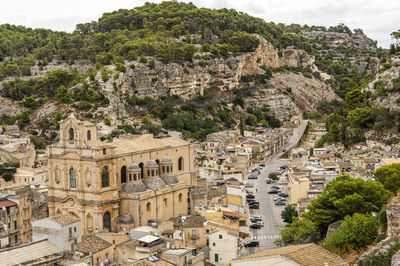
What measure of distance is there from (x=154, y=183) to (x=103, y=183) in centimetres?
445

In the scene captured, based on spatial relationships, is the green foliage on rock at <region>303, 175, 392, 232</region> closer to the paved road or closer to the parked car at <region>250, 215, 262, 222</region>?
the paved road

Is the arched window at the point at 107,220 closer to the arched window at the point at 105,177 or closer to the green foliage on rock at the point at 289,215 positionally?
the arched window at the point at 105,177

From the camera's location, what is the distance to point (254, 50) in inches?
5133

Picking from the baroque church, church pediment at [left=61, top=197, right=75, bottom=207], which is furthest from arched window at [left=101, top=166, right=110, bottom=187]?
church pediment at [left=61, top=197, right=75, bottom=207]

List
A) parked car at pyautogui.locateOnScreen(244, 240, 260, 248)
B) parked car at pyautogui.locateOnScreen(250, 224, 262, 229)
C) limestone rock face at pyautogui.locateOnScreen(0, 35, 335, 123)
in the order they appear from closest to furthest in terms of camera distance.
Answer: parked car at pyautogui.locateOnScreen(244, 240, 260, 248) < parked car at pyautogui.locateOnScreen(250, 224, 262, 229) < limestone rock face at pyautogui.locateOnScreen(0, 35, 335, 123)

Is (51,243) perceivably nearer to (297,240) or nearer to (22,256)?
(22,256)

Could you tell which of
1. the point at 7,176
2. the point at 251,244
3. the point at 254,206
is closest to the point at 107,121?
the point at 7,176

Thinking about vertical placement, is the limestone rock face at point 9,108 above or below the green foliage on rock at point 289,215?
above

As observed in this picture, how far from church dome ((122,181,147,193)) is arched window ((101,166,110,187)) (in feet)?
5.22

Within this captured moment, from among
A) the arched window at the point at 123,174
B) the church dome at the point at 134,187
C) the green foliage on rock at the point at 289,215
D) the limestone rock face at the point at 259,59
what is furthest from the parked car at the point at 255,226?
the limestone rock face at the point at 259,59

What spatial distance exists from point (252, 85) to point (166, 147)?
263 ft

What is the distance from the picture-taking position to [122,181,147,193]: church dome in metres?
43.8

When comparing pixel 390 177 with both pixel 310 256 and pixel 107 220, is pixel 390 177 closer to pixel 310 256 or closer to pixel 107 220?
pixel 310 256

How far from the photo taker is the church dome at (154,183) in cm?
4515
